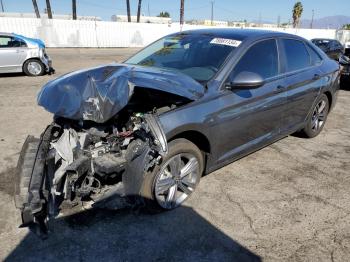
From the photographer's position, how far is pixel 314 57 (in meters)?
5.42

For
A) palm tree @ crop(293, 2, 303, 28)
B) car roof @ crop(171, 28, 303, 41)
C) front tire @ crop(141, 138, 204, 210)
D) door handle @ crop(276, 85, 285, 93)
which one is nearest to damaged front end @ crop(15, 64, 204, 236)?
front tire @ crop(141, 138, 204, 210)

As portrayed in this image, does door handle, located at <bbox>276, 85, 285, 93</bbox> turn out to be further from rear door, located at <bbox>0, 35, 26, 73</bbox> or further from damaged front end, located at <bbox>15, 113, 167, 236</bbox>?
rear door, located at <bbox>0, 35, 26, 73</bbox>

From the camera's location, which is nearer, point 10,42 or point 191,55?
point 191,55

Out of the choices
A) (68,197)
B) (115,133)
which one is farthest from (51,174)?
(115,133)

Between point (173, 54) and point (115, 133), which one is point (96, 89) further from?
point (173, 54)

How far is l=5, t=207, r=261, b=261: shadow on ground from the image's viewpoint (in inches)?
115

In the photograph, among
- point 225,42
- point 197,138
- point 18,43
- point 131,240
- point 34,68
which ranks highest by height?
point 225,42

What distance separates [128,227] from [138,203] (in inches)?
10.2

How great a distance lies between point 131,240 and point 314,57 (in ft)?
13.5

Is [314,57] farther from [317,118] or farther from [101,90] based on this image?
[101,90]

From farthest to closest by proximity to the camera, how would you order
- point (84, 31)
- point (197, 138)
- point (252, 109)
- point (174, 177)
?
point (84, 31) → point (252, 109) → point (197, 138) → point (174, 177)

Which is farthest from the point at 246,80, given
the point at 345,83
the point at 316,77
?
the point at 345,83

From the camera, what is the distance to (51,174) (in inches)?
124

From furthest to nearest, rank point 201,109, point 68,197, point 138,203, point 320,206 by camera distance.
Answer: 1. point 320,206
2. point 201,109
3. point 138,203
4. point 68,197
